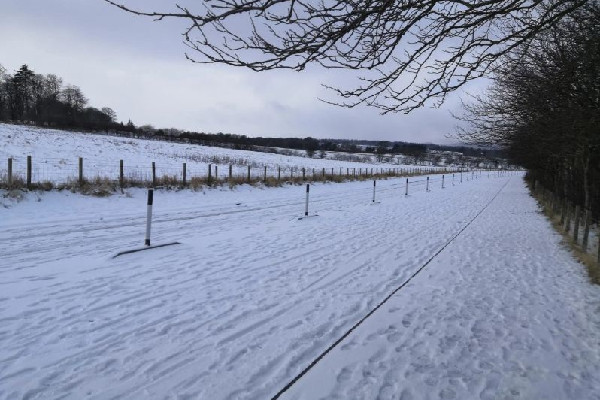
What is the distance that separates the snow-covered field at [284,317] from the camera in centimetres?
371

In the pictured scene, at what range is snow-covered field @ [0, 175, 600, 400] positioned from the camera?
3.71m

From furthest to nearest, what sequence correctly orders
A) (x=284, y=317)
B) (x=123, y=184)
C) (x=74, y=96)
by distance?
(x=74, y=96) → (x=123, y=184) → (x=284, y=317)

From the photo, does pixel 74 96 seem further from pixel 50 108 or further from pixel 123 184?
pixel 123 184

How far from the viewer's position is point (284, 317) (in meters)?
5.16

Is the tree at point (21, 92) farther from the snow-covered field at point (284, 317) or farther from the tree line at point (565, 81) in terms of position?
the tree line at point (565, 81)

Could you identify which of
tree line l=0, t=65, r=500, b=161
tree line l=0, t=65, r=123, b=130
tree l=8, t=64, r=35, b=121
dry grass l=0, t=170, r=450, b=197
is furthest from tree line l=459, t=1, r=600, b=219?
tree l=8, t=64, r=35, b=121

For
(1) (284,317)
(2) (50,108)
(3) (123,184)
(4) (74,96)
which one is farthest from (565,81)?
(4) (74,96)

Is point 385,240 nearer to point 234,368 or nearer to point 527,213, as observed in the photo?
point 234,368

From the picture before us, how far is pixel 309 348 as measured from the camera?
4348 mm

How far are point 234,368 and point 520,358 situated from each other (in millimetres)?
2978

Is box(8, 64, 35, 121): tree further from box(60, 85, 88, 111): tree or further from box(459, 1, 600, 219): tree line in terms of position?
box(459, 1, 600, 219): tree line

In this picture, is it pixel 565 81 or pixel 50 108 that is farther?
pixel 50 108

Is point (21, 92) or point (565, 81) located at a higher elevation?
point (21, 92)

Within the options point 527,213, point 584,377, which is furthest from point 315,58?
point 527,213
